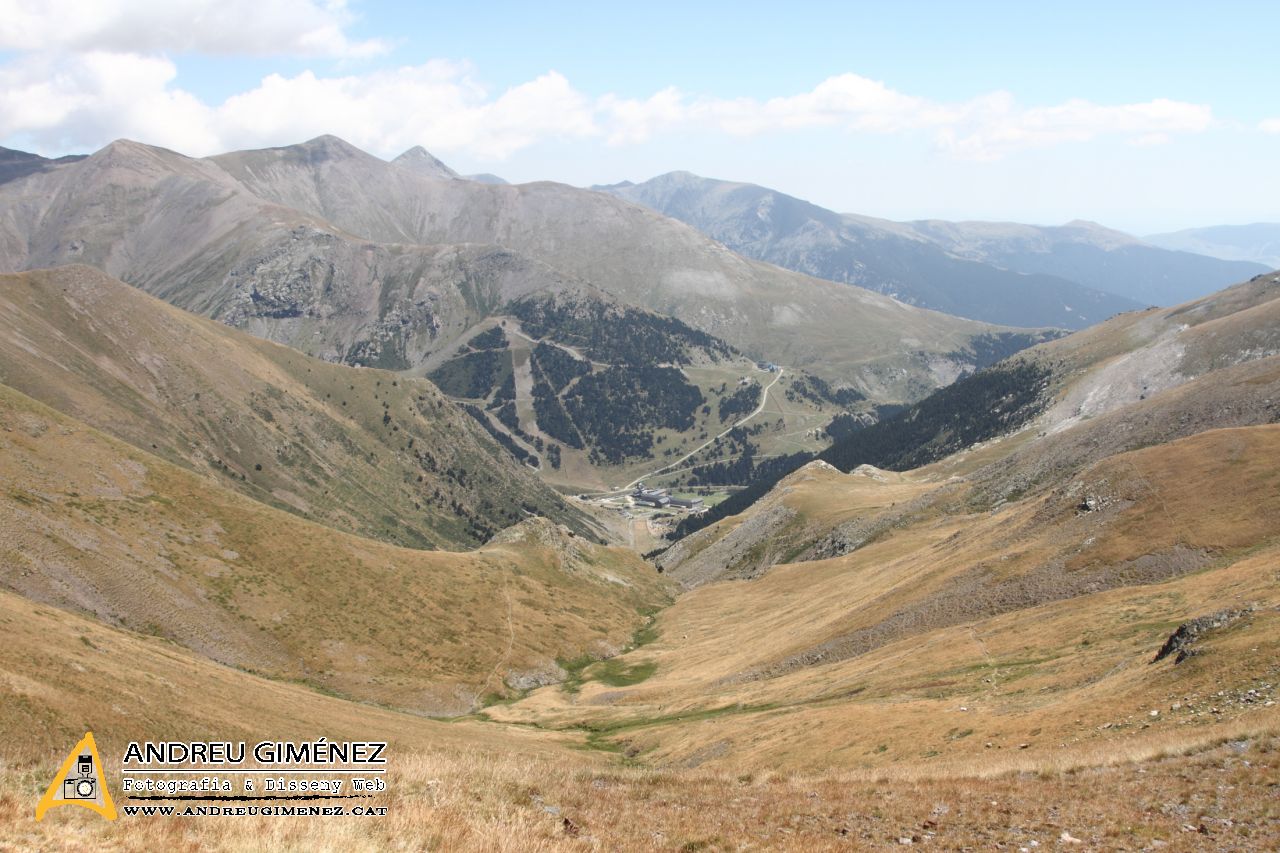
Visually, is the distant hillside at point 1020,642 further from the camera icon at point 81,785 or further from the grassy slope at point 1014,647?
the camera icon at point 81,785

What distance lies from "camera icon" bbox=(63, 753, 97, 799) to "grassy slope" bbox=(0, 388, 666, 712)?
6972cm

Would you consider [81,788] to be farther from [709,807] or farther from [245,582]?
[245,582]

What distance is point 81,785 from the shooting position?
59.5 ft

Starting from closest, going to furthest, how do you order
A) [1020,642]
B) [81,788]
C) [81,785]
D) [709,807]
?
[81,788], [81,785], [709,807], [1020,642]

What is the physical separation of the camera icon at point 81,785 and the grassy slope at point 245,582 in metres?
69.7

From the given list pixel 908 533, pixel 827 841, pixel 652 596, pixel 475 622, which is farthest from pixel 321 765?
pixel 652 596

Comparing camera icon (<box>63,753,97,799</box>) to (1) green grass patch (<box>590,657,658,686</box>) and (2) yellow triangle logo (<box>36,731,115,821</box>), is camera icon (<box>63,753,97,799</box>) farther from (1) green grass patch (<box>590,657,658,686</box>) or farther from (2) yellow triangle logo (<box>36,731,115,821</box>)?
(1) green grass patch (<box>590,657,658,686</box>)

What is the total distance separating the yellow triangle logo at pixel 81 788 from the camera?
1709 centimetres

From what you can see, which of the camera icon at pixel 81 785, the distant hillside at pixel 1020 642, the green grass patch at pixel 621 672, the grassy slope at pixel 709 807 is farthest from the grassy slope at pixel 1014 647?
the camera icon at pixel 81 785

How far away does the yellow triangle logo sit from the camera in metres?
17.1

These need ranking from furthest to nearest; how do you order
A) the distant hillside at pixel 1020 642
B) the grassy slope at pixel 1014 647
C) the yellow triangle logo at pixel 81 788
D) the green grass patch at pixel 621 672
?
the green grass patch at pixel 621 672, the grassy slope at pixel 1014 647, the distant hillside at pixel 1020 642, the yellow triangle logo at pixel 81 788

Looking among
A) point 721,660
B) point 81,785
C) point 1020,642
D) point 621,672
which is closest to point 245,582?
point 621,672

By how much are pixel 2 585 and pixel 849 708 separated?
75.3 m

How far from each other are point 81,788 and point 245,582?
83.1 meters
